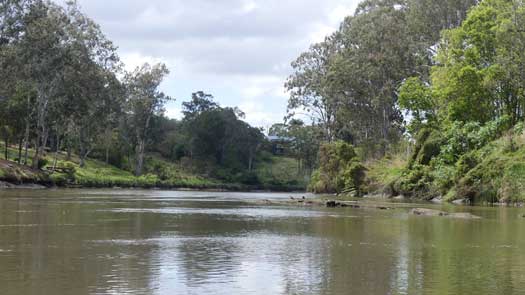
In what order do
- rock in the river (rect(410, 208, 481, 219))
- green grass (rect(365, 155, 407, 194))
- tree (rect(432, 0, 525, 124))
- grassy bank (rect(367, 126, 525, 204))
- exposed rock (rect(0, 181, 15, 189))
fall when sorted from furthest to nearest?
1. exposed rock (rect(0, 181, 15, 189))
2. green grass (rect(365, 155, 407, 194))
3. tree (rect(432, 0, 525, 124))
4. grassy bank (rect(367, 126, 525, 204))
5. rock in the river (rect(410, 208, 481, 219))

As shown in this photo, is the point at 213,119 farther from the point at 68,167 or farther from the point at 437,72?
the point at 437,72

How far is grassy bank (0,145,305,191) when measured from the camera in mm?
67438

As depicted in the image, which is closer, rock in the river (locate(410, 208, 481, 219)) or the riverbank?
rock in the river (locate(410, 208, 481, 219))

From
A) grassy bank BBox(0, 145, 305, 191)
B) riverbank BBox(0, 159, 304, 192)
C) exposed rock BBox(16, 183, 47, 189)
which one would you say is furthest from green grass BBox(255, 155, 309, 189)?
exposed rock BBox(16, 183, 47, 189)

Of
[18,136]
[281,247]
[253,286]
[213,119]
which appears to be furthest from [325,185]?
[253,286]

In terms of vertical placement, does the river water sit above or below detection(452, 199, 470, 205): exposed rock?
below

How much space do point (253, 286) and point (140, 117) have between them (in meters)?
97.8

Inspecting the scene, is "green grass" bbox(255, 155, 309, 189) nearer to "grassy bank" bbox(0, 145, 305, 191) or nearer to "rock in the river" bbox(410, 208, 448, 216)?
"grassy bank" bbox(0, 145, 305, 191)

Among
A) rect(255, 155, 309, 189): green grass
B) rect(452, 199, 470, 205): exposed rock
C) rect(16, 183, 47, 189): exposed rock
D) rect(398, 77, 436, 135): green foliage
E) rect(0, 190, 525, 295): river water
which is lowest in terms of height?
rect(0, 190, 525, 295): river water

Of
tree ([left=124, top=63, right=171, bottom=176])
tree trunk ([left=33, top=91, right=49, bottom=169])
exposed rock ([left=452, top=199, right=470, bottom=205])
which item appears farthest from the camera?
tree ([left=124, top=63, right=171, bottom=176])

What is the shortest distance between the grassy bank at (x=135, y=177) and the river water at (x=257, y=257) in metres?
47.3

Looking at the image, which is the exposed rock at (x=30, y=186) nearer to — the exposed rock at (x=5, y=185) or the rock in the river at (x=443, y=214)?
the exposed rock at (x=5, y=185)

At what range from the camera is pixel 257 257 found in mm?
12969

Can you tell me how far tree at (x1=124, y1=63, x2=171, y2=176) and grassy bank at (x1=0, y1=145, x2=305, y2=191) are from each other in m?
5.94
